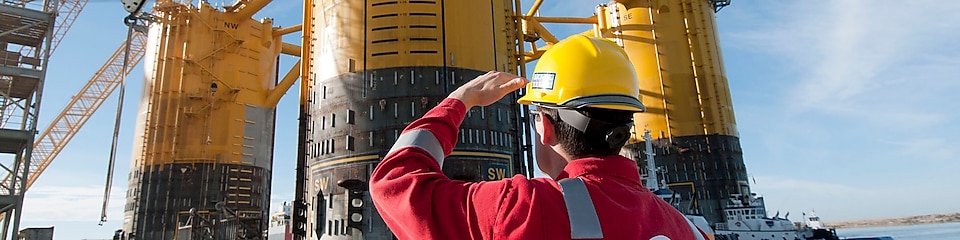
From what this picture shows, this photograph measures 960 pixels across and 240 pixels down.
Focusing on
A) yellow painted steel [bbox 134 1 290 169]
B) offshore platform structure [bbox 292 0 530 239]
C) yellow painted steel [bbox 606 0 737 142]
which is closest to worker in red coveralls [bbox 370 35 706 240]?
offshore platform structure [bbox 292 0 530 239]

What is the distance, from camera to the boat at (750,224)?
104 ft

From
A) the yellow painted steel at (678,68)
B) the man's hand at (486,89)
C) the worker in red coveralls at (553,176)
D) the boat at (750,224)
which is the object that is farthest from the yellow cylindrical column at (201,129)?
the worker in red coveralls at (553,176)

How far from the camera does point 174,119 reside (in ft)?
114

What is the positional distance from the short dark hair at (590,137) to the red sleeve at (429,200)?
0.49m

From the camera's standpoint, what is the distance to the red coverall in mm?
1853

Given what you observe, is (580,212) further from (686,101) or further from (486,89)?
(686,101)

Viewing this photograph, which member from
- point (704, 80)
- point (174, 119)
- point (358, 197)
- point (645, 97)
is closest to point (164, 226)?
point (174, 119)

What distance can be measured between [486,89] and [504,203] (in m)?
0.77

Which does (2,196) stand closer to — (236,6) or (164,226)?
(164,226)

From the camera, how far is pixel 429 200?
1955 mm

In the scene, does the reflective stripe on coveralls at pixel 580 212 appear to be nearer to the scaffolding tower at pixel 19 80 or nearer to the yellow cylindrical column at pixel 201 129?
the scaffolding tower at pixel 19 80

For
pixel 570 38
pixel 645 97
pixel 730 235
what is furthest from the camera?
pixel 645 97

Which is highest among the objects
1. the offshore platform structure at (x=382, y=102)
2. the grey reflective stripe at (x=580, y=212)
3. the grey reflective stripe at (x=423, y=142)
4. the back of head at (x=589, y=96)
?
the offshore platform structure at (x=382, y=102)

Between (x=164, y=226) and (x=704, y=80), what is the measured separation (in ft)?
111
